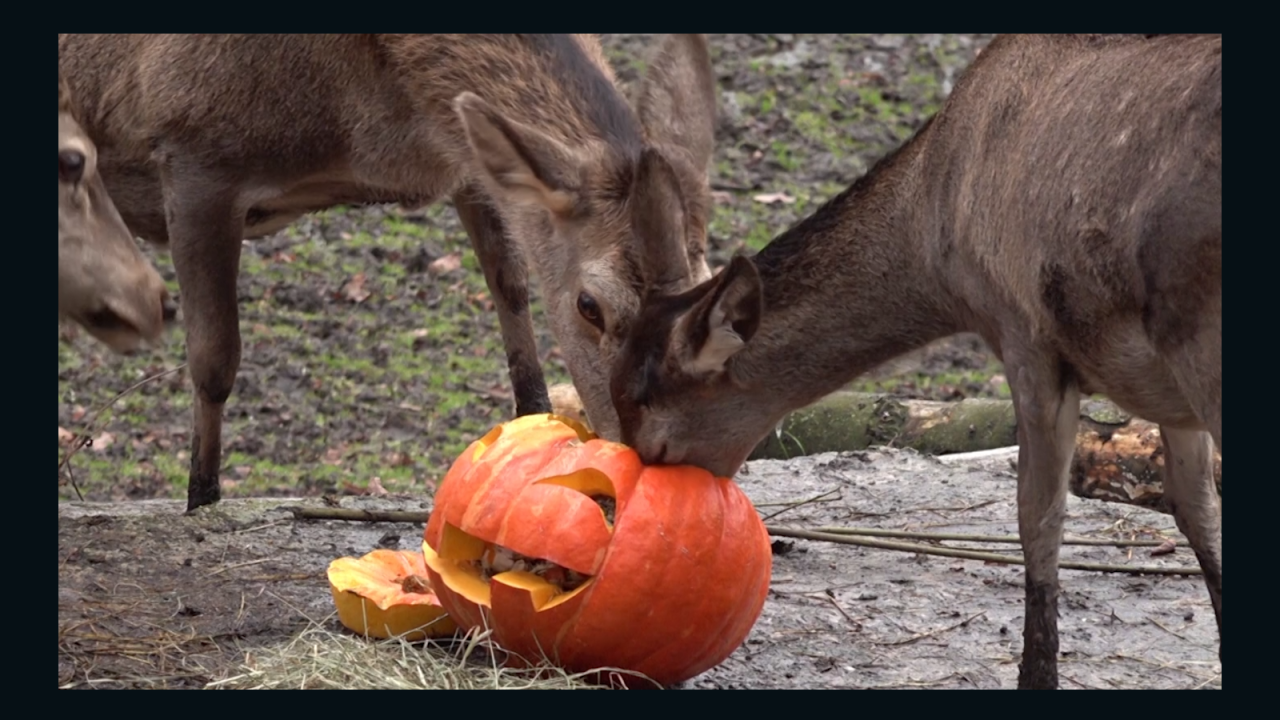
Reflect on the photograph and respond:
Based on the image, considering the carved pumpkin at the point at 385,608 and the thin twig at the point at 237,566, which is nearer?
the carved pumpkin at the point at 385,608

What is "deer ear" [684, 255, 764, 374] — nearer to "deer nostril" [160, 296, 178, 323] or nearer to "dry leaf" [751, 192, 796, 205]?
"deer nostril" [160, 296, 178, 323]

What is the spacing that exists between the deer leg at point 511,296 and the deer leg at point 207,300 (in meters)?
1.22

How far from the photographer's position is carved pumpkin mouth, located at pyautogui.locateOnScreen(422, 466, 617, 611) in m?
4.74

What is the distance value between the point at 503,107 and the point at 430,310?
3.81 m

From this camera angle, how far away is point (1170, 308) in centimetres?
A: 437

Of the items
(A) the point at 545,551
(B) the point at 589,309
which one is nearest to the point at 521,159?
(B) the point at 589,309

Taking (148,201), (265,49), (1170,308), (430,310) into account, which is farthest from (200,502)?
(1170,308)

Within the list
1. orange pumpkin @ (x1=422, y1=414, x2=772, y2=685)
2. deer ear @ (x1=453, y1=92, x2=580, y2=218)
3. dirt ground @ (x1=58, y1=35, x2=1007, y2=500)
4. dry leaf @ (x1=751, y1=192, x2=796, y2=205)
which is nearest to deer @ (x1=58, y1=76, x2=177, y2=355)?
orange pumpkin @ (x1=422, y1=414, x2=772, y2=685)

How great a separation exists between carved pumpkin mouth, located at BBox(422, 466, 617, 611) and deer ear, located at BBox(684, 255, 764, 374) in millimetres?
611

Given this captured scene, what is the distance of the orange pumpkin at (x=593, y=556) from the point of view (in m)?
4.76

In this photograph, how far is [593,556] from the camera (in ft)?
15.6

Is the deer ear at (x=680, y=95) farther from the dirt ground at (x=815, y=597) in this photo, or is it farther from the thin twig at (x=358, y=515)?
the thin twig at (x=358, y=515)

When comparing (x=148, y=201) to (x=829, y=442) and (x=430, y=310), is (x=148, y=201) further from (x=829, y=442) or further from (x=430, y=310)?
(x=829, y=442)

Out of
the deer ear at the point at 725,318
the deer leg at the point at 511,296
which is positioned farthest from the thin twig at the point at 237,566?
the deer ear at the point at 725,318
